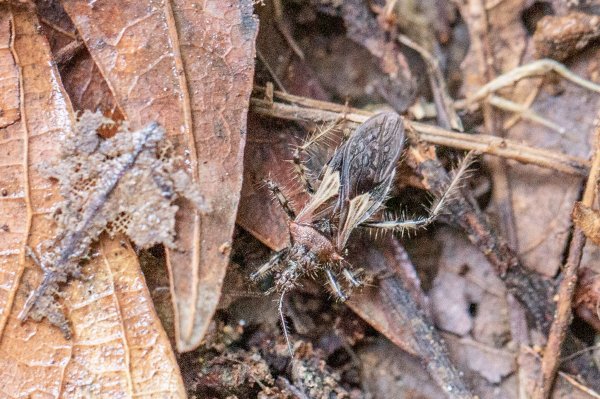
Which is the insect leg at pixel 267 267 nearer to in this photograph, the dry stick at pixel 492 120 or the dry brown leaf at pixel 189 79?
the dry brown leaf at pixel 189 79

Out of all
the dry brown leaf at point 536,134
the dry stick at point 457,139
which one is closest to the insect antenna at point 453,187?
the dry stick at point 457,139

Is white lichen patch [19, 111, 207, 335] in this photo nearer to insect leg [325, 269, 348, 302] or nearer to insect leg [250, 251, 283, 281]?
insect leg [250, 251, 283, 281]

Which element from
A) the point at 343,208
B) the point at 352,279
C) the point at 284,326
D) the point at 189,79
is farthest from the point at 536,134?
the point at 189,79

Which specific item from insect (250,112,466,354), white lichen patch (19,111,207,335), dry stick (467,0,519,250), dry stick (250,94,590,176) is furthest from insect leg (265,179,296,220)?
dry stick (467,0,519,250)

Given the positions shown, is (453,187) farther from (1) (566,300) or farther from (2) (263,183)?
(2) (263,183)

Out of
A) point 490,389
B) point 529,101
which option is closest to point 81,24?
point 529,101

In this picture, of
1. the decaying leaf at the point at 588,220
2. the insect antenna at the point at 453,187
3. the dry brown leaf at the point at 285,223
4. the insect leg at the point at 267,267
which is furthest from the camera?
the insect antenna at the point at 453,187
